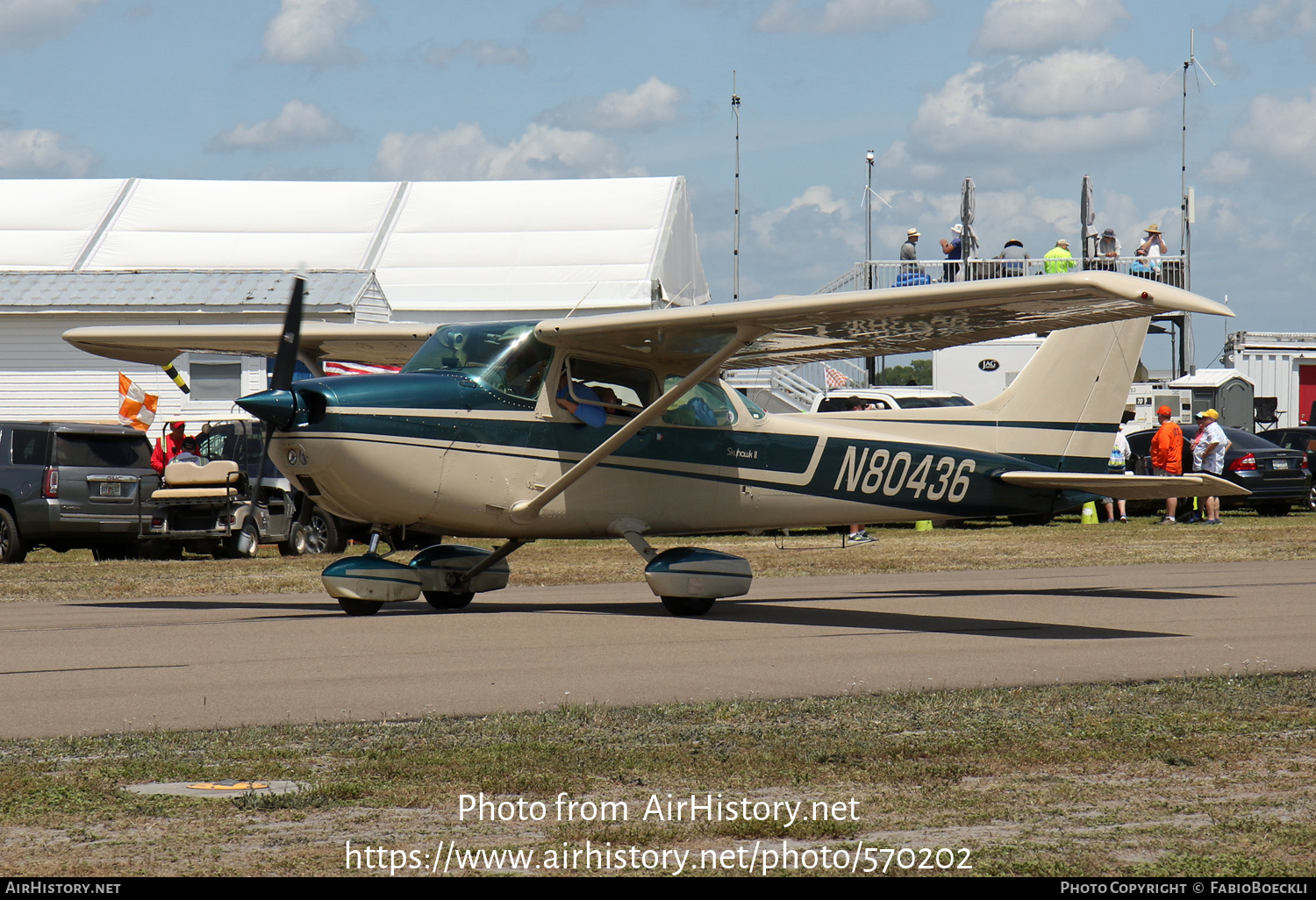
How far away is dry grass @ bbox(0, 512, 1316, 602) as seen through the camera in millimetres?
14805

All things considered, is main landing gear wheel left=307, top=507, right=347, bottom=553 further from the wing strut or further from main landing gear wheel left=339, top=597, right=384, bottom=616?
the wing strut

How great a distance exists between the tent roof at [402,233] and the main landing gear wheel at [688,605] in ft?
72.1

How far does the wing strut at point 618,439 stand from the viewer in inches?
425

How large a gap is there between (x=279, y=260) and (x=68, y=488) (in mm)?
17758

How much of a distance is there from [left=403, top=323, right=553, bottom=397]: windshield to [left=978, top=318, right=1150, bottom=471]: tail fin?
173 inches

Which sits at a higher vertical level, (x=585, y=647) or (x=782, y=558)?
(x=585, y=647)

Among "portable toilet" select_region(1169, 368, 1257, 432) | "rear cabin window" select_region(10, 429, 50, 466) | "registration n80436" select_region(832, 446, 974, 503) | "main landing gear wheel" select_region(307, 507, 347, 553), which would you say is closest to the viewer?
"registration n80436" select_region(832, 446, 974, 503)

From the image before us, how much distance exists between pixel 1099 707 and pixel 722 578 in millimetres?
4793

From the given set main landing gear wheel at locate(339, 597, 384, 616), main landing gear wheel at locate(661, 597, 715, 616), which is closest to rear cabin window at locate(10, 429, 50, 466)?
main landing gear wheel at locate(339, 597, 384, 616)

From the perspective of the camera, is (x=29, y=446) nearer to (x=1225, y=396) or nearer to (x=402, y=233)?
(x=402, y=233)

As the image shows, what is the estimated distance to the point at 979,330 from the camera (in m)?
11.4

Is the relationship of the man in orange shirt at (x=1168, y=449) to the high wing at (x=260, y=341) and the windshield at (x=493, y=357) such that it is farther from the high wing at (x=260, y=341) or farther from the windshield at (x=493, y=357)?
the windshield at (x=493, y=357)

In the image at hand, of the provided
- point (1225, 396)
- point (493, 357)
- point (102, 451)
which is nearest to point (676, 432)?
point (493, 357)

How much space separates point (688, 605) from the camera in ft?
37.6
